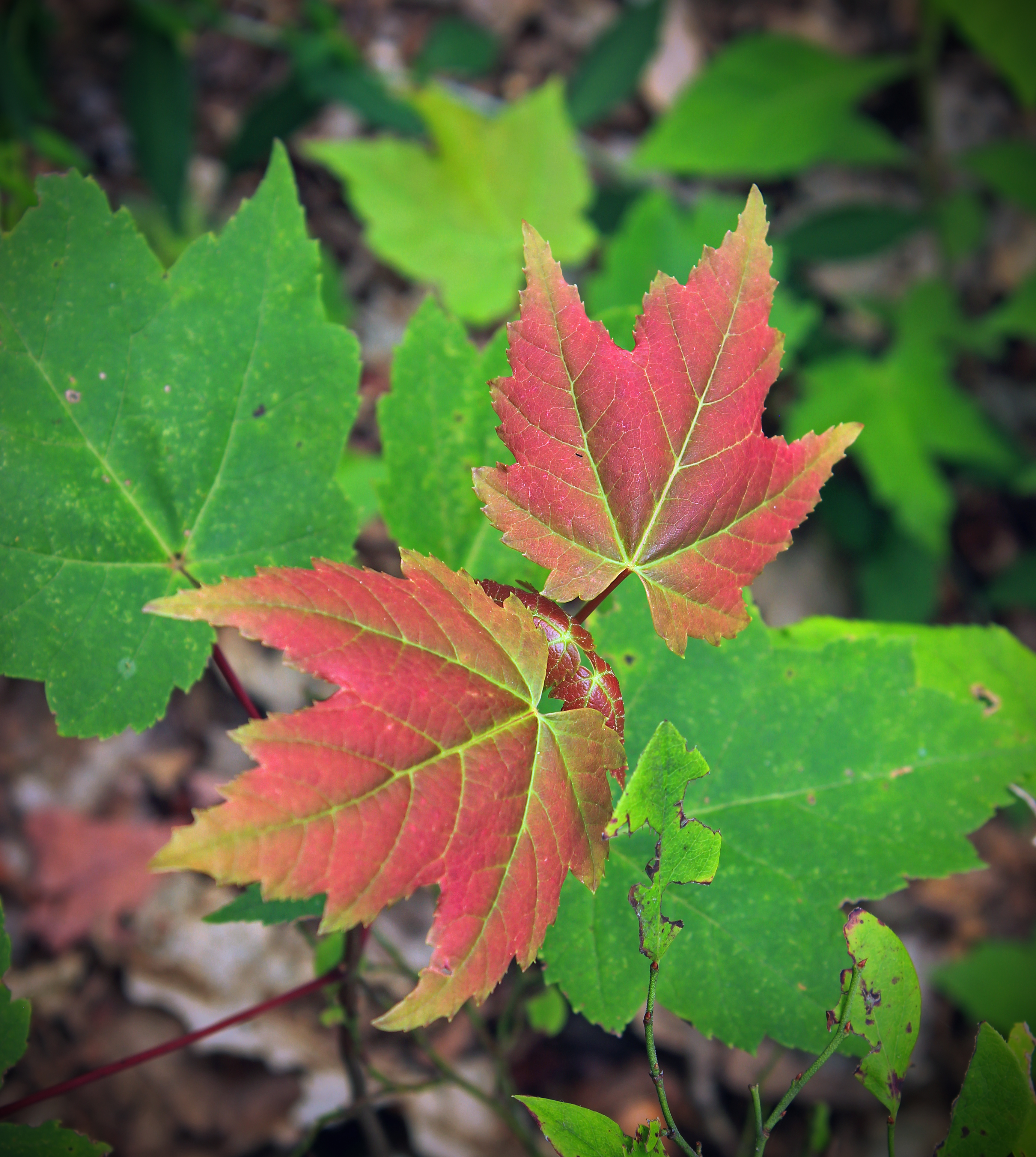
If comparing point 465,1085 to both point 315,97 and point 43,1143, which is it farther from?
point 315,97

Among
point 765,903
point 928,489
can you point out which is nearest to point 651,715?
point 765,903

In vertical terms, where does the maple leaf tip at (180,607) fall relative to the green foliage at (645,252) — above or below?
above

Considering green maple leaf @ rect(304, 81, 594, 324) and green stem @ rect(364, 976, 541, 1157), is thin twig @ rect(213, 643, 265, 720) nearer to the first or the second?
green stem @ rect(364, 976, 541, 1157)

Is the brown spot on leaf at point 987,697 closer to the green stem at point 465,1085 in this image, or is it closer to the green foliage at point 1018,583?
the green stem at point 465,1085

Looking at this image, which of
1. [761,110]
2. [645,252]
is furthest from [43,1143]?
[761,110]

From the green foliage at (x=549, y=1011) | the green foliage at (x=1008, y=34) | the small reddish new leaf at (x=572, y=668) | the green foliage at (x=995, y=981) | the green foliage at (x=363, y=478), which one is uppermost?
the green foliage at (x=1008, y=34)

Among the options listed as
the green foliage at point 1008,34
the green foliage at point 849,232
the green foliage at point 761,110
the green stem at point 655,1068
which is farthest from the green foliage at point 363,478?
the green foliage at point 1008,34

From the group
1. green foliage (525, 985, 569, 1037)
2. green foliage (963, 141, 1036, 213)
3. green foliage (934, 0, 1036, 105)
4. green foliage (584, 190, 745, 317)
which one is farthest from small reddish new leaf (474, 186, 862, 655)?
green foliage (963, 141, 1036, 213)
